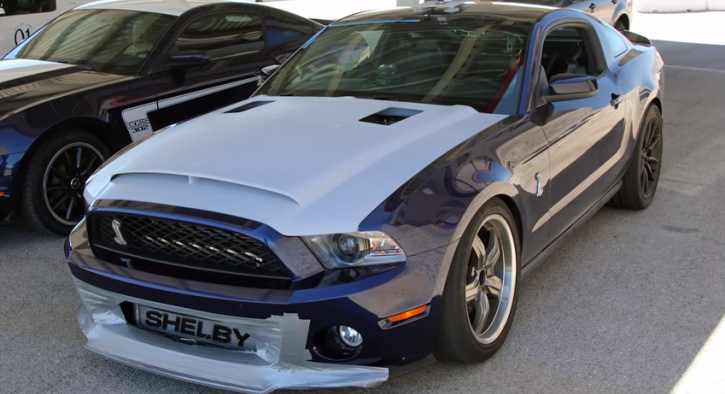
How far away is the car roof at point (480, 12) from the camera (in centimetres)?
423

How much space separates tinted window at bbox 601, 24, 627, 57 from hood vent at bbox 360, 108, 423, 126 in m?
1.76

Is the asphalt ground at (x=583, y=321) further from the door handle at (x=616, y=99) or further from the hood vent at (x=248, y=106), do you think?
the hood vent at (x=248, y=106)

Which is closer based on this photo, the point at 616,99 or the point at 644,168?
the point at 616,99

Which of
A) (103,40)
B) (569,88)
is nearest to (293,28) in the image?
(103,40)

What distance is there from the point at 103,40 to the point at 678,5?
20.3 metres

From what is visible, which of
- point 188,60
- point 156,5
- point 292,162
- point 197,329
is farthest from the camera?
point 156,5

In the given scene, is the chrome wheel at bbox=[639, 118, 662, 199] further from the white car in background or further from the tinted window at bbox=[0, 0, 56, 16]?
the tinted window at bbox=[0, 0, 56, 16]

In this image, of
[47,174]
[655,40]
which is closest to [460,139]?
[47,174]

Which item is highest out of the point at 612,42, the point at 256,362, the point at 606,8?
the point at 612,42

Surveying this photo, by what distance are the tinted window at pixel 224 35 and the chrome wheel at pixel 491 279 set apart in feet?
11.1

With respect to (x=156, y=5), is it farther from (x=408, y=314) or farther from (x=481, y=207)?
(x=408, y=314)

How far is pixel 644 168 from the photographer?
16.9 feet

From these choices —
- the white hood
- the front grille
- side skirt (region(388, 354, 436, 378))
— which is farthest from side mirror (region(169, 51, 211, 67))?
side skirt (region(388, 354, 436, 378))

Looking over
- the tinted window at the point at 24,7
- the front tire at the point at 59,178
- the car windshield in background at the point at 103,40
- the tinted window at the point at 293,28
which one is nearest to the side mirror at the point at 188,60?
the car windshield in background at the point at 103,40
